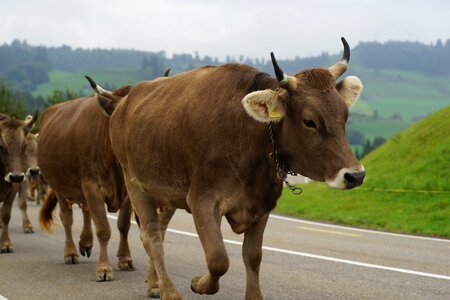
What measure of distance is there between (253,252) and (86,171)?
4.17 metres

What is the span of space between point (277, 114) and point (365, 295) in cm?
314

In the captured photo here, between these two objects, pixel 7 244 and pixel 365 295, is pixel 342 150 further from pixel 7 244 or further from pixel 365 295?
pixel 7 244

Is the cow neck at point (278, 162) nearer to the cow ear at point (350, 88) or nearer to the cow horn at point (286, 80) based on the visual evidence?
the cow horn at point (286, 80)

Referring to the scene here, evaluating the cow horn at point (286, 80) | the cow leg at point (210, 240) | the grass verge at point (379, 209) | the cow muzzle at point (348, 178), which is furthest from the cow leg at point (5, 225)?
the grass verge at point (379, 209)

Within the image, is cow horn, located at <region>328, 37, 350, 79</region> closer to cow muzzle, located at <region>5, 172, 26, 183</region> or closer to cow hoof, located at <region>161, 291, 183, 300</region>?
cow hoof, located at <region>161, 291, 183, 300</region>

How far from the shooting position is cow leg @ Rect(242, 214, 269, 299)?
6.52 meters

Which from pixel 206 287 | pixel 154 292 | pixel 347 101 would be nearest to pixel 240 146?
pixel 347 101

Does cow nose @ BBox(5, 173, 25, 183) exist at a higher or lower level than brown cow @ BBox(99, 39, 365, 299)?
lower

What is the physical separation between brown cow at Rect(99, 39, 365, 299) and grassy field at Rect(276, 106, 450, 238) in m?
10.6

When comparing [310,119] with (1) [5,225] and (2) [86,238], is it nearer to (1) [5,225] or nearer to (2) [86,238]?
(2) [86,238]

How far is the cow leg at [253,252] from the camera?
6520mm

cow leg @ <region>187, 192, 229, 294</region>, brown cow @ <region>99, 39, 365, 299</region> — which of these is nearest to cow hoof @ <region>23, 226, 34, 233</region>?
brown cow @ <region>99, 39, 365, 299</region>

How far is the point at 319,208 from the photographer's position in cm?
2208

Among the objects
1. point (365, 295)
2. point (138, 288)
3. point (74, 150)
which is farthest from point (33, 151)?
point (365, 295)
